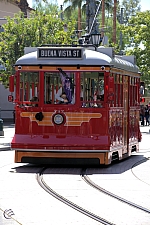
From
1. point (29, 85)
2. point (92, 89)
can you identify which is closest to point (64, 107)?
point (92, 89)

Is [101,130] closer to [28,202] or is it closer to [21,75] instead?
[21,75]

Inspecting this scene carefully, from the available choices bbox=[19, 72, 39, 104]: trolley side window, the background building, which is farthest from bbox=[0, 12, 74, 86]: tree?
bbox=[19, 72, 39, 104]: trolley side window

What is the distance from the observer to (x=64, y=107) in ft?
61.2

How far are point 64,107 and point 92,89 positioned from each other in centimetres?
87

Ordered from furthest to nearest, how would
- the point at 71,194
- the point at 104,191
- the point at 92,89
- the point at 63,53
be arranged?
1. the point at 92,89
2. the point at 63,53
3. the point at 104,191
4. the point at 71,194

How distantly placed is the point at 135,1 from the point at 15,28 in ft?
198

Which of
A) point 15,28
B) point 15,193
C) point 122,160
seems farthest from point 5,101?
point 15,193

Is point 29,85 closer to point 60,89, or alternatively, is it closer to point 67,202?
point 60,89

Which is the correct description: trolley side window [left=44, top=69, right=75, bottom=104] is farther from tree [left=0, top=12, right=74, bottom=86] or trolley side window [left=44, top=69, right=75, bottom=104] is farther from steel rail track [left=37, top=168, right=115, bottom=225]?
tree [left=0, top=12, right=74, bottom=86]

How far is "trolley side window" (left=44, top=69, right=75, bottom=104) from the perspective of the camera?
1873 centimetres

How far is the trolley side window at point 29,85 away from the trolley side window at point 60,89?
258 mm

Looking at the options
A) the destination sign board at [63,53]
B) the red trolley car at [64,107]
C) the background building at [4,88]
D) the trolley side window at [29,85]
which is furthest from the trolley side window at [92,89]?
the background building at [4,88]

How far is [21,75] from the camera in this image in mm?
18906

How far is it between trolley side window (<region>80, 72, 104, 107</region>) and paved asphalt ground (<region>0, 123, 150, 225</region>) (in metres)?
1.74
